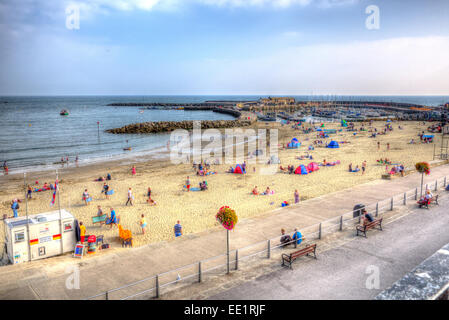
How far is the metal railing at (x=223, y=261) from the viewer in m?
7.60

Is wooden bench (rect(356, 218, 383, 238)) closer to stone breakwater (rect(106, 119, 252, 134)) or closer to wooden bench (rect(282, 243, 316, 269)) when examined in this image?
wooden bench (rect(282, 243, 316, 269))

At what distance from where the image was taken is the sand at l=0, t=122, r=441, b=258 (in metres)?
15.3

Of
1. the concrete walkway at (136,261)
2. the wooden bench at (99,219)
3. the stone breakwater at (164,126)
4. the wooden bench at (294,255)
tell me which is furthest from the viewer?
the stone breakwater at (164,126)

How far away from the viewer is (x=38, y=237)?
10.4 meters

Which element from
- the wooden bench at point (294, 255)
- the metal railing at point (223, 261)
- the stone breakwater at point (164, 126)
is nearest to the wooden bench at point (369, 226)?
the metal railing at point (223, 261)

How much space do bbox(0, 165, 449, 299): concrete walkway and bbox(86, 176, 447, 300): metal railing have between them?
23 centimetres

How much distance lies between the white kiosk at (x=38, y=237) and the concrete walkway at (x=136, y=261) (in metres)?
0.40

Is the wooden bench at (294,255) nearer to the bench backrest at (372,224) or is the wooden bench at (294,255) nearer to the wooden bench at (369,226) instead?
the wooden bench at (369,226)

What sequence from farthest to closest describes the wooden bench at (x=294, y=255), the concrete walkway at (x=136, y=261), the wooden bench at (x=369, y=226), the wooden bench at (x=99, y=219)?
the wooden bench at (x=99, y=219) < the wooden bench at (x=369, y=226) < the wooden bench at (x=294, y=255) < the concrete walkway at (x=136, y=261)

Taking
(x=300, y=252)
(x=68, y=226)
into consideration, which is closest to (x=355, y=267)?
(x=300, y=252)

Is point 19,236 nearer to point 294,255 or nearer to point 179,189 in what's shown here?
point 294,255

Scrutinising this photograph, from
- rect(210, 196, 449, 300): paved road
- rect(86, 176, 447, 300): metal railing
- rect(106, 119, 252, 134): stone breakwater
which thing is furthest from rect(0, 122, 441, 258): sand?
rect(106, 119, 252, 134): stone breakwater
